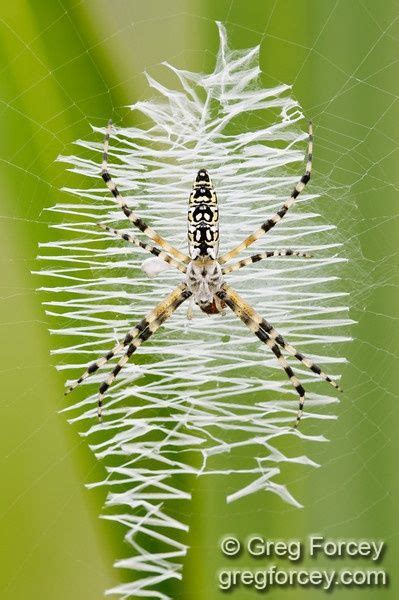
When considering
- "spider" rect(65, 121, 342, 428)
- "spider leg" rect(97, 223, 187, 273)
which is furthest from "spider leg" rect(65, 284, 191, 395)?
"spider leg" rect(97, 223, 187, 273)

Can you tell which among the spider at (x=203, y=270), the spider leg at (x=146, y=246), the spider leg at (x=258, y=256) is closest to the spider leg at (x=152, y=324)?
the spider at (x=203, y=270)

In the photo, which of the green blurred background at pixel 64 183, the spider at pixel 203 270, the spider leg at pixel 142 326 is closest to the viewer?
the green blurred background at pixel 64 183

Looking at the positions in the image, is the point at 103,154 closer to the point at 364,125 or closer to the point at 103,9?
the point at 103,9

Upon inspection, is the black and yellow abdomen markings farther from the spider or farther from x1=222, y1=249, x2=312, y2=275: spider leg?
x1=222, y1=249, x2=312, y2=275: spider leg

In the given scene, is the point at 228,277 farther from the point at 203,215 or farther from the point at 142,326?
the point at 203,215

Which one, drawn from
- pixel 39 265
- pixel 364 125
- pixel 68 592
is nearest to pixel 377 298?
pixel 364 125

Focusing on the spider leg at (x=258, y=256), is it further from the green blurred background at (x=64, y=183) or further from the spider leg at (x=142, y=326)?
the green blurred background at (x=64, y=183)

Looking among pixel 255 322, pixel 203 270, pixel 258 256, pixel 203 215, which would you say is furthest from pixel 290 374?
pixel 203 215
